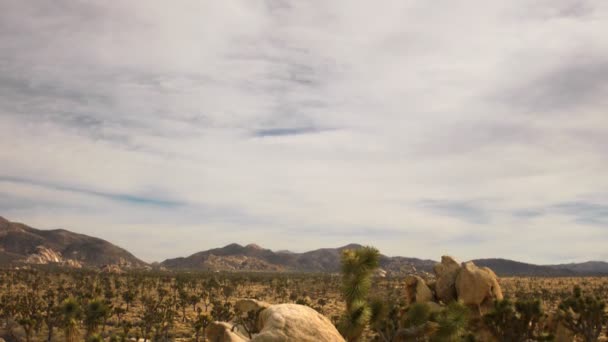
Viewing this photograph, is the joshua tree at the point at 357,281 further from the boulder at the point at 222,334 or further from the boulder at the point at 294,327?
the boulder at the point at 222,334

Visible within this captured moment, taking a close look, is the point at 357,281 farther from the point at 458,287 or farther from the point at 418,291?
the point at 458,287

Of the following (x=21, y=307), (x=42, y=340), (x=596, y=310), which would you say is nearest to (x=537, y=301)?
(x=596, y=310)

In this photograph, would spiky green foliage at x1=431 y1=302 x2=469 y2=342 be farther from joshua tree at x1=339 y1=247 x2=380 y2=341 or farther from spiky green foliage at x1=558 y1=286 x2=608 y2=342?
spiky green foliage at x1=558 y1=286 x2=608 y2=342

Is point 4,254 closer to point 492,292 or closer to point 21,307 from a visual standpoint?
point 21,307

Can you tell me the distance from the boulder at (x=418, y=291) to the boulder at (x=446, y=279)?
26.9 inches

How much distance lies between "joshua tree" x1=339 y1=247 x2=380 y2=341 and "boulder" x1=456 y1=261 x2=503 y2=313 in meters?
10.4

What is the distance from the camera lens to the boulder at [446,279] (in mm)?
31250

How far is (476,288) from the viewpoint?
2994cm

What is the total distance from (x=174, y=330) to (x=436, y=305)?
30.4m

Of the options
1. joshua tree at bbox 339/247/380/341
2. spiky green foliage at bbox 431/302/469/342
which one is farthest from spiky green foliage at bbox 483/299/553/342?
joshua tree at bbox 339/247/380/341

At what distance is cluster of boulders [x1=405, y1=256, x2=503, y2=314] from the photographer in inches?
1180

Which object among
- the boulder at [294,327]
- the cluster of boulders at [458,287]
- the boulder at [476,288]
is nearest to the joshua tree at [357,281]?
the boulder at [294,327]

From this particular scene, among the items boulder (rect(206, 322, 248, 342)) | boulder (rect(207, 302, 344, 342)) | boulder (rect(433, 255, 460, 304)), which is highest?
boulder (rect(433, 255, 460, 304))

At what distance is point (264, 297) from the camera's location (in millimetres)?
75188
